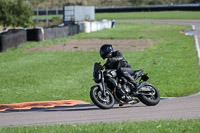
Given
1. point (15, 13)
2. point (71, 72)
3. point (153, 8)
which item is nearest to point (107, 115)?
point (71, 72)

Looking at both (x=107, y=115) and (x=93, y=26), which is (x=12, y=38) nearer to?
(x=93, y=26)

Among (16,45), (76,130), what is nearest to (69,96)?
(76,130)

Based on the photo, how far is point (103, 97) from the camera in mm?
8617

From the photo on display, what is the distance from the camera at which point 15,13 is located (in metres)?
35.6

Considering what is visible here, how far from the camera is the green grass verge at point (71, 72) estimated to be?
39.7ft

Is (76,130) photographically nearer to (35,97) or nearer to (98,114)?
(98,114)

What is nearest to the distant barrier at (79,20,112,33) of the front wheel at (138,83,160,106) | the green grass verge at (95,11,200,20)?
the green grass verge at (95,11,200,20)

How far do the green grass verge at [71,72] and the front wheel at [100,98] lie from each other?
2757 mm

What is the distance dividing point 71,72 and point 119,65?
726 cm

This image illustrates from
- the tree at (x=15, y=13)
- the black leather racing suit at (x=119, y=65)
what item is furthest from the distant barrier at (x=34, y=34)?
the black leather racing suit at (x=119, y=65)

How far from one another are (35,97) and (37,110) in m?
2.40

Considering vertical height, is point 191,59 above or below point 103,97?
below

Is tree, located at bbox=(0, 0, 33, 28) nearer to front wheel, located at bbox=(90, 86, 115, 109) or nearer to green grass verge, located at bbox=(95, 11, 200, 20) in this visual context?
green grass verge, located at bbox=(95, 11, 200, 20)

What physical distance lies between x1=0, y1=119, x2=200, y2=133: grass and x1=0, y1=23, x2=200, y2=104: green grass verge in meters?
4.84
